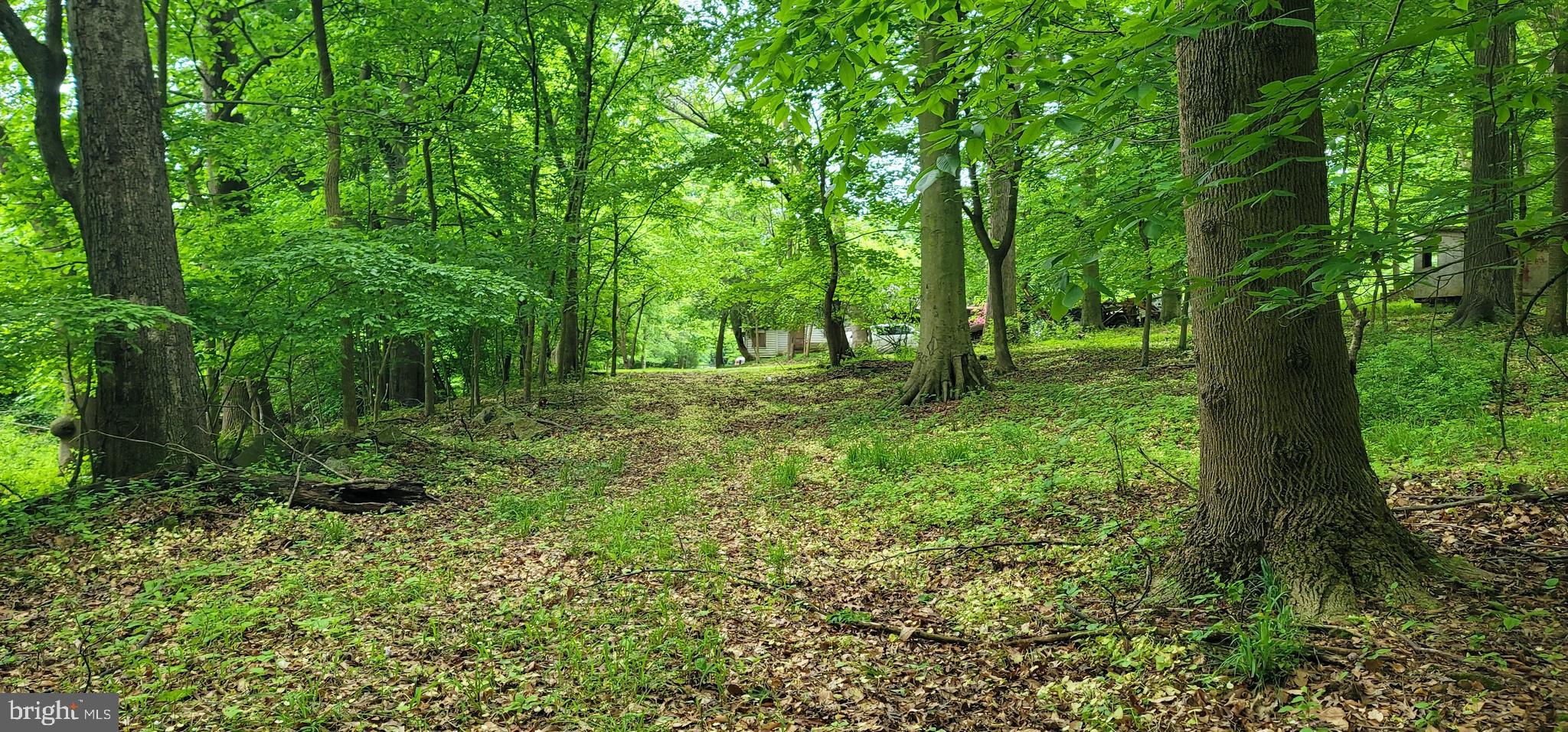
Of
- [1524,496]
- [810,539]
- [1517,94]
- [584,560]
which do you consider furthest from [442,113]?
[1524,496]

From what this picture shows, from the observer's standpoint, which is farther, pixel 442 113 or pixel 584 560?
pixel 442 113

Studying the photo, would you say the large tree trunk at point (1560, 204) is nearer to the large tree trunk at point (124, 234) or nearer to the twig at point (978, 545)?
the twig at point (978, 545)

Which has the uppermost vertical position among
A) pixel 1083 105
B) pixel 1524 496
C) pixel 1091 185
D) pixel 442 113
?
pixel 442 113

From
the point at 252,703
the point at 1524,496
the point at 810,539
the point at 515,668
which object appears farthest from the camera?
the point at 810,539

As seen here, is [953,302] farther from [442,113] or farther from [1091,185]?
[442,113]

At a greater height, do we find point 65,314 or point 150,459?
point 65,314

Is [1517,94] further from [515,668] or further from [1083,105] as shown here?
[515,668]

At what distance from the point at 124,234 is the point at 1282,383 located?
29.8 feet

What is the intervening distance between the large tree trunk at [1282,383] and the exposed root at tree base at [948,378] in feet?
26.6

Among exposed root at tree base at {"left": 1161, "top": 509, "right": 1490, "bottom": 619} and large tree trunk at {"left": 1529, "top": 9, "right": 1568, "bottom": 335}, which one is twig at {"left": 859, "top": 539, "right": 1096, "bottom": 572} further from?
large tree trunk at {"left": 1529, "top": 9, "right": 1568, "bottom": 335}

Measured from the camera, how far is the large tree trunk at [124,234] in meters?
6.61

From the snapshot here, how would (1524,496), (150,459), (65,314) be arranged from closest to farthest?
(1524,496) < (65,314) < (150,459)

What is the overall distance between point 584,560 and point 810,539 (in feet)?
5.96

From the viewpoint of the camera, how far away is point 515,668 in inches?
154
